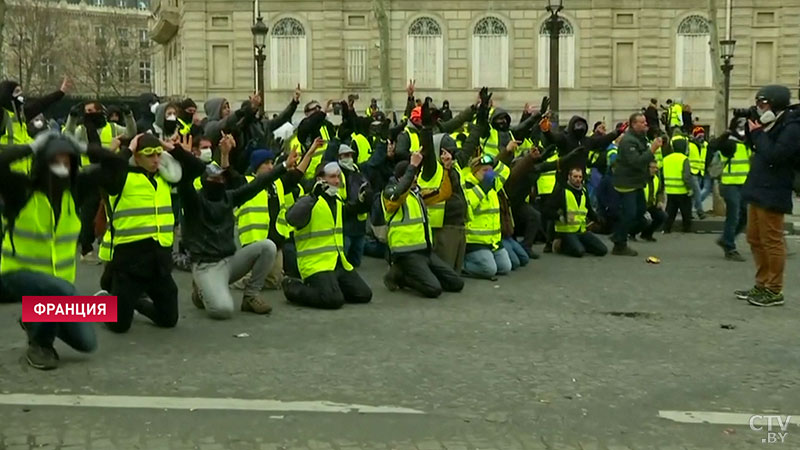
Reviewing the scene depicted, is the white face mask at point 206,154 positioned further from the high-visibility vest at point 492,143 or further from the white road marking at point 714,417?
the white road marking at point 714,417

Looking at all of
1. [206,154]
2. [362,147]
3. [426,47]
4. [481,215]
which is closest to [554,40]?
[362,147]

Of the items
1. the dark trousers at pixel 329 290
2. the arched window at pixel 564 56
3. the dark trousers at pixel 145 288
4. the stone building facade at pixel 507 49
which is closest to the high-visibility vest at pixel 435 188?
the dark trousers at pixel 329 290

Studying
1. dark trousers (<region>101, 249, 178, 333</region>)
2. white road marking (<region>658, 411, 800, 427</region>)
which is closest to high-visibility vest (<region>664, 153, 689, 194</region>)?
dark trousers (<region>101, 249, 178, 333</region>)

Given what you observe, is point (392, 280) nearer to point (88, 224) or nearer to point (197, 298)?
point (197, 298)

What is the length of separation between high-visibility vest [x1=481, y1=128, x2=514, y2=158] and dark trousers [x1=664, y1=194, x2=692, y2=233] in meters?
3.36

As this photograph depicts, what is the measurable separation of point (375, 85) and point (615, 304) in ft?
94.2

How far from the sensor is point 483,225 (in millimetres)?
11773

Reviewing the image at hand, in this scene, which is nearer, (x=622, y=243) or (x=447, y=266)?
(x=447, y=266)

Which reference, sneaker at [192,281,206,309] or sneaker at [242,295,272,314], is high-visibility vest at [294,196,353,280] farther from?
sneaker at [192,281,206,309]

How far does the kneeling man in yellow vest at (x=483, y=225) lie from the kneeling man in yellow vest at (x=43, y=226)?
5.31 metres

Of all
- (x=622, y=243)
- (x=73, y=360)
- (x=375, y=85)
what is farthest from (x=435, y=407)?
(x=375, y=85)

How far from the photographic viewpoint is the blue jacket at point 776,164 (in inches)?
375

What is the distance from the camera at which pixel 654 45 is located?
37.6 meters

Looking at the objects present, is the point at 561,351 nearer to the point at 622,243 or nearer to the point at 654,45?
the point at 622,243
